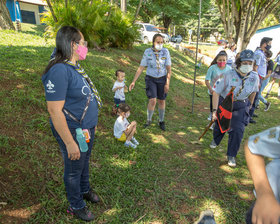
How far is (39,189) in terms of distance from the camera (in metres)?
2.61

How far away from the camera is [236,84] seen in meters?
3.29


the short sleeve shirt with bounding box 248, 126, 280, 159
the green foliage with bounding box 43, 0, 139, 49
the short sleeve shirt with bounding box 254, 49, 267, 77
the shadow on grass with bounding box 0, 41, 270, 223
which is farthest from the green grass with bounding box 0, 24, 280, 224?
the green foliage with bounding box 43, 0, 139, 49

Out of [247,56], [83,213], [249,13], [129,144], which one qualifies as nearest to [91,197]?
[83,213]

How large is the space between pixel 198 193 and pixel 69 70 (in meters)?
2.54

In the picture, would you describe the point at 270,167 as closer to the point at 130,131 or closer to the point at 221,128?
the point at 221,128

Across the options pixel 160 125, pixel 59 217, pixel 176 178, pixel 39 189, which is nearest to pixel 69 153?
pixel 59 217

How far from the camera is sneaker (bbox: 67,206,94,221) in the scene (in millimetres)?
2246

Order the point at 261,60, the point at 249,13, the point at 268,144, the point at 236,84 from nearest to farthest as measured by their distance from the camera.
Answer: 1. the point at 268,144
2. the point at 236,84
3. the point at 261,60
4. the point at 249,13

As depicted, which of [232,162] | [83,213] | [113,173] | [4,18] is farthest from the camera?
[4,18]

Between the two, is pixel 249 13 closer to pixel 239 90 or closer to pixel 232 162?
pixel 239 90

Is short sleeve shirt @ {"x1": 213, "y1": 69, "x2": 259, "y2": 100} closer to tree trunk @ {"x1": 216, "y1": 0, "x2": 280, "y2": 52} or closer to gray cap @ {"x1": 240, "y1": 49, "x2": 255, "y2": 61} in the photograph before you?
gray cap @ {"x1": 240, "y1": 49, "x2": 255, "y2": 61}

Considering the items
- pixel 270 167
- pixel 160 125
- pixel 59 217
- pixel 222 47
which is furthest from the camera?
pixel 222 47

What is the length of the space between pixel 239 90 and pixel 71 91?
2761 millimetres

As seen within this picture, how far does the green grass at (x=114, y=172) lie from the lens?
2.48m
